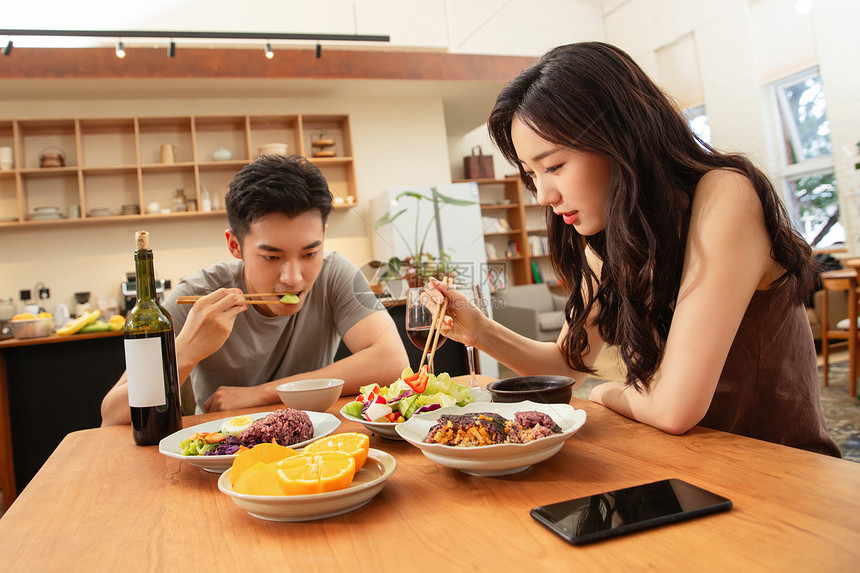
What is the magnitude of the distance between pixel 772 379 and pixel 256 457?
812mm

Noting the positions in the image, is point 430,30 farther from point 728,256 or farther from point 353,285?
point 728,256

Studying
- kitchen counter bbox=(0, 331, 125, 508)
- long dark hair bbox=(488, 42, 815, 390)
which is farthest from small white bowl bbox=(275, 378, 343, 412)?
kitchen counter bbox=(0, 331, 125, 508)

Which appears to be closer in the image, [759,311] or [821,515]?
[821,515]

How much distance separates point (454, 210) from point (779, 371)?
2.76m

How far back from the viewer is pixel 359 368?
1.40 metres

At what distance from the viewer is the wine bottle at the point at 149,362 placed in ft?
2.97

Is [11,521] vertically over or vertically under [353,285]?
under

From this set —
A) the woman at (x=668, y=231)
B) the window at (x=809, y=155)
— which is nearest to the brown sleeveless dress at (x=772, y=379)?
the woman at (x=668, y=231)

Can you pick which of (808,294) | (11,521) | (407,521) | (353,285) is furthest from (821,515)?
(353,285)

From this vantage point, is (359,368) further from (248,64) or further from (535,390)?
(248,64)

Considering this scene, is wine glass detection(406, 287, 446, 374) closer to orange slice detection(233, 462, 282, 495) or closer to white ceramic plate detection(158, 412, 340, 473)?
white ceramic plate detection(158, 412, 340, 473)

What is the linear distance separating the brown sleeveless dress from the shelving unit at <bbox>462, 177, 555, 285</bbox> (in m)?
5.68

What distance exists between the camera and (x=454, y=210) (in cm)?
363

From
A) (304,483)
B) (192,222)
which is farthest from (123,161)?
(304,483)
